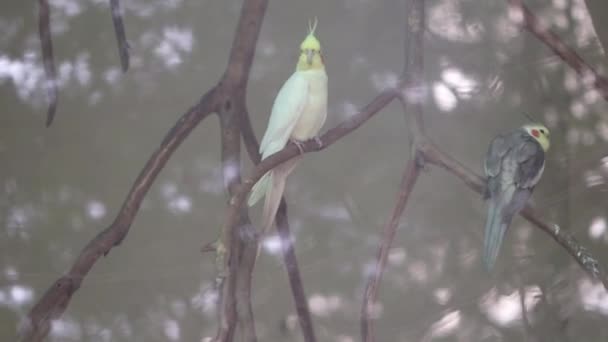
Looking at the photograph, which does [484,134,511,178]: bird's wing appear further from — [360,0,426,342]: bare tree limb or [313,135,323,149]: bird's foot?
[313,135,323,149]: bird's foot

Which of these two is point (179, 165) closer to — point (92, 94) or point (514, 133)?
point (92, 94)

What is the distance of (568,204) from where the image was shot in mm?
1864

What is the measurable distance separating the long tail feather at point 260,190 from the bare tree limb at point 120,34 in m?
0.46

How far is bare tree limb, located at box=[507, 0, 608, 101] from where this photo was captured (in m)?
1.86

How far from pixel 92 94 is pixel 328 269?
739 millimetres

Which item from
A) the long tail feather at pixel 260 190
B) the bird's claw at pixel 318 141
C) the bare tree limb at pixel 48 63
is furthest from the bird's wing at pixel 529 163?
the bare tree limb at pixel 48 63

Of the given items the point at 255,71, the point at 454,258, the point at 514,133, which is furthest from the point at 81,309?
the point at 514,133

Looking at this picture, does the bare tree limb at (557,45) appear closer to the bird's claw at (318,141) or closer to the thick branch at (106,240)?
the bird's claw at (318,141)

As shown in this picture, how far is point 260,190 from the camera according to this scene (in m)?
1.67

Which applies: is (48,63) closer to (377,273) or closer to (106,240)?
(106,240)

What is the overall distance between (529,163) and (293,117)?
58 centimetres

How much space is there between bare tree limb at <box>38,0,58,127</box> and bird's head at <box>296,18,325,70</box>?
617 mm

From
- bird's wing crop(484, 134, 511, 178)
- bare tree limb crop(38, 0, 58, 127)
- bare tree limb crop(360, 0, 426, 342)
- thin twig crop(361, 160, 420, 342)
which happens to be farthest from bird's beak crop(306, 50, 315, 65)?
bare tree limb crop(38, 0, 58, 127)

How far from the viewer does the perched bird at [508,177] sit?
→ 164cm
